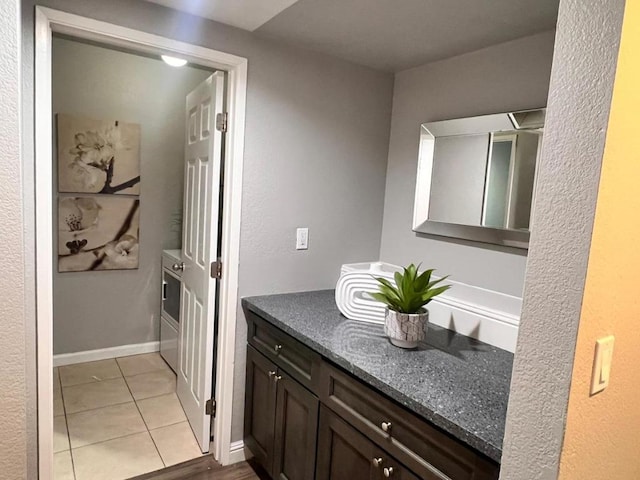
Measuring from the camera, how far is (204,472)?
2199 mm

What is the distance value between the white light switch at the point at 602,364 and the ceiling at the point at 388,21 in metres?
1.25

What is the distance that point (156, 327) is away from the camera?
362cm

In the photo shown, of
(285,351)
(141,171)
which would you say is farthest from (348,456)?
(141,171)

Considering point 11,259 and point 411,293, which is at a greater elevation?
point 11,259

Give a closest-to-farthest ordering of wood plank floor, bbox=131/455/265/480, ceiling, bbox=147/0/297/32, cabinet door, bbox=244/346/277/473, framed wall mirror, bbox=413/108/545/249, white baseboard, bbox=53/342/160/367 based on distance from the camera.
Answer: ceiling, bbox=147/0/297/32, framed wall mirror, bbox=413/108/545/249, cabinet door, bbox=244/346/277/473, wood plank floor, bbox=131/455/265/480, white baseboard, bbox=53/342/160/367

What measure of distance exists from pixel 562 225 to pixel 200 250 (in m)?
1.86

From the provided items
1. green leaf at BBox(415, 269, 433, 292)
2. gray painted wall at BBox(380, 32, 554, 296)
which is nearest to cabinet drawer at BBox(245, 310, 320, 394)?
green leaf at BBox(415, 269, 433, 292)

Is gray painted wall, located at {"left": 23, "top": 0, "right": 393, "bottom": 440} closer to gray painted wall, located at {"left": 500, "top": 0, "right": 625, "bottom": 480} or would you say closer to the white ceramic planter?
the white ceramic planter

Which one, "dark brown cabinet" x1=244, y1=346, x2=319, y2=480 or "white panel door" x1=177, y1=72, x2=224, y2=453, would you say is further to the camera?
"white panel door" x1=177, y1=72, x2=224, y2=453

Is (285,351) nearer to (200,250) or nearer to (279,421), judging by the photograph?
(279,421)

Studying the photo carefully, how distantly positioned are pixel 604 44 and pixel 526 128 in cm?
112

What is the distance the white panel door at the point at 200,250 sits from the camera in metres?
2.16

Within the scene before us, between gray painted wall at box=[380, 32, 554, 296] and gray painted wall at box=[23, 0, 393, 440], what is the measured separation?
0.10 meters

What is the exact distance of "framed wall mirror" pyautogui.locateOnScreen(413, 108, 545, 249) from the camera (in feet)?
6.10
